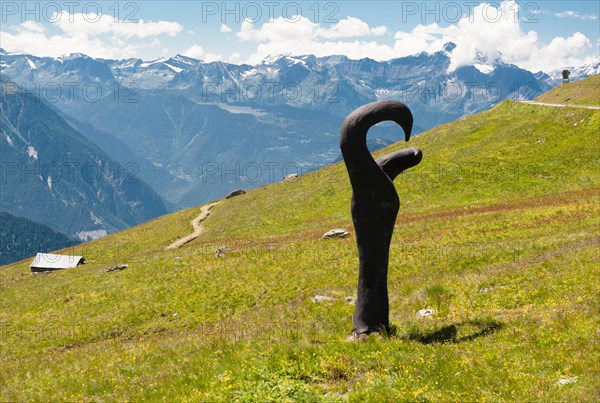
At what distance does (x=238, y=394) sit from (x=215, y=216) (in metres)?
70.6

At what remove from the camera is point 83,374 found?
1540 cm

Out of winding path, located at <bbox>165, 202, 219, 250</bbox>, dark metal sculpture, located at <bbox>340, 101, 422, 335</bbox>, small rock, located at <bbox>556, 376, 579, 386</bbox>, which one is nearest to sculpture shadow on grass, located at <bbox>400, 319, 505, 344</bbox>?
dark metal sculpture, located at <bbox>340, 101, 422, 335</bbox>

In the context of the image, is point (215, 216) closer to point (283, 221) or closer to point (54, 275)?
point (283, 221)

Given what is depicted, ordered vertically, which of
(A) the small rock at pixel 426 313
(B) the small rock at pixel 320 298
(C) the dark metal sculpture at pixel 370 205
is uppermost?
(C) the dark metal sculpture at pixel 370 205

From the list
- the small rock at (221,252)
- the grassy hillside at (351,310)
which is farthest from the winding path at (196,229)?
the small rock at (221,252)

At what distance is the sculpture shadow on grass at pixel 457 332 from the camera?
14648 mm

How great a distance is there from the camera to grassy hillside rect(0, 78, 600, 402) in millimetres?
11875

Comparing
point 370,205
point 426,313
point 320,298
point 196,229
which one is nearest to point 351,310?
point 426,313

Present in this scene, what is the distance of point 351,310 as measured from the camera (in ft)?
66.9

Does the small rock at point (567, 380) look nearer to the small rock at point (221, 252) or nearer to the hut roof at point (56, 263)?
the small rock at point (221, 252)

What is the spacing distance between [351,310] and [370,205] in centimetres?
656

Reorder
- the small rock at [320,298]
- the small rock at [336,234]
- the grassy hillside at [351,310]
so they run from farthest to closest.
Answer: the small rock at [336,234] → the small rock at [320,298] → the grassy hillside at [351,310]

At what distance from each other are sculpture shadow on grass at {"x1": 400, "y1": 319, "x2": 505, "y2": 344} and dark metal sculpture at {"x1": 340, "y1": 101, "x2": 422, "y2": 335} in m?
1.09

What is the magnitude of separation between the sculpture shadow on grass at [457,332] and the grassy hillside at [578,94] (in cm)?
6525
